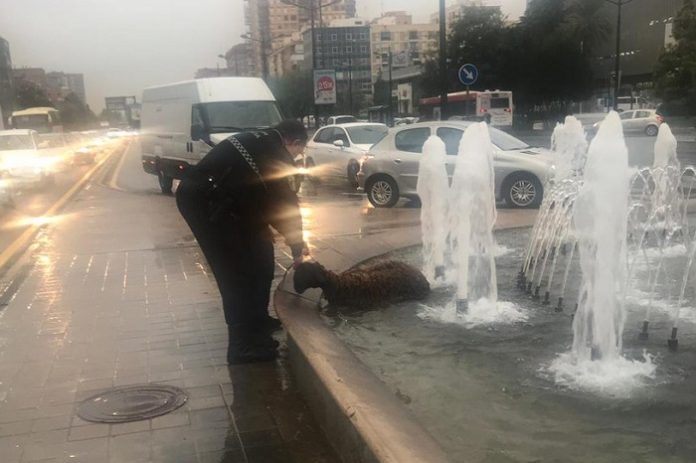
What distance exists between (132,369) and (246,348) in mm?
820

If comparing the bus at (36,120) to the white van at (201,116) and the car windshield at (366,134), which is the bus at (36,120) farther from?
the car windshield at (366,134)

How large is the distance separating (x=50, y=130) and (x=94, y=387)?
44033 millimetres

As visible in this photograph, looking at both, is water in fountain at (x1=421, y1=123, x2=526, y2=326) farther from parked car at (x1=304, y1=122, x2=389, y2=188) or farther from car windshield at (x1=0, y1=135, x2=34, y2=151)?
car windshield at (x1=0, y1=135, x2=34, y2=151)

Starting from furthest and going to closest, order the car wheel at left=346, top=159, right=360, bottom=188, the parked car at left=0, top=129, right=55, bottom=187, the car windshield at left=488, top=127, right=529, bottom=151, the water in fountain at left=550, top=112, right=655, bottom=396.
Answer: the parked car at left=0, top=129, right=55, bottom=187
the car wheel at left=346, top=159, right=360, bottom=188
the car windshield at left=488, top=127, right=529, bottom=151
the water in fountain at left=550, top=112, right=655, bottom=396

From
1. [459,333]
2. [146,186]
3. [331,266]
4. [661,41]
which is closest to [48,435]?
[459,333]

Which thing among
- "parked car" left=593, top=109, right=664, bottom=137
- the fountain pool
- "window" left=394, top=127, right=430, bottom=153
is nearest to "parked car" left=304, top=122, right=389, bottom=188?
"window" left=394, top=127, right=430, bottom=153

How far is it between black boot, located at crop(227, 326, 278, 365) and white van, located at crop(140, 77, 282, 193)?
1206 centimetres

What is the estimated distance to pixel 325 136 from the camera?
66.7 ft

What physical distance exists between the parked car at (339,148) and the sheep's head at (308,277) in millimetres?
12246

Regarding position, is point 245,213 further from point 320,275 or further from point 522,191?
point 522,191

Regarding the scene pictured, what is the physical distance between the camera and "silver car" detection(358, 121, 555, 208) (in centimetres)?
1322

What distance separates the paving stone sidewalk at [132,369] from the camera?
3.97 m

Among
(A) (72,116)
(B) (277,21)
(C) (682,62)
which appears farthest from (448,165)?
(B) (277,21)

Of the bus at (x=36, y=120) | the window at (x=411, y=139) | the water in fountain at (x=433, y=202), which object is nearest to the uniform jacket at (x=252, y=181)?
the water in fountain at (x=433, y=202)
